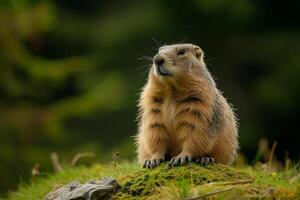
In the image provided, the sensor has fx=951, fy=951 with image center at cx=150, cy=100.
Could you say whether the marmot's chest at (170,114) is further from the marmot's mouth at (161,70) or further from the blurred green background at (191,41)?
the blurred green background at (191,41)

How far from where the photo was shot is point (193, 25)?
95.5ft

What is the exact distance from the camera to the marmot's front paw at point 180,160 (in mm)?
9130

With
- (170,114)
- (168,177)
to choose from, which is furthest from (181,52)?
(168,177)

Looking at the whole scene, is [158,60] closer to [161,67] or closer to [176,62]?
[161,67]

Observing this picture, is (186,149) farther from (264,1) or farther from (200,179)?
(264,1)

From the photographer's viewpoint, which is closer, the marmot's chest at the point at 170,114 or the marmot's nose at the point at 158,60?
the marmot's nose at the point at 158,60

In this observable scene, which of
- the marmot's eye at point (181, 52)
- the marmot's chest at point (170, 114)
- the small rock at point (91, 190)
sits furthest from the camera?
the marmot's eye at point (181, 52)

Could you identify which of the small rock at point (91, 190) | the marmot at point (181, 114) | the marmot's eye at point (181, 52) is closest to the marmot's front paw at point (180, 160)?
the marmot at point (181, 114)

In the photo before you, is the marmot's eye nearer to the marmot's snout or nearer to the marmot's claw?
the marmot's snout

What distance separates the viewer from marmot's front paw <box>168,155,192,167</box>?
359 inches

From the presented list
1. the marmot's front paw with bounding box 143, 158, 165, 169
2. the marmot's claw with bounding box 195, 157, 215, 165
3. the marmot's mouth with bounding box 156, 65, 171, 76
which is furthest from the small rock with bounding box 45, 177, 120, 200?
the marmot's mouth with bounding box 156, 65, 171, 76

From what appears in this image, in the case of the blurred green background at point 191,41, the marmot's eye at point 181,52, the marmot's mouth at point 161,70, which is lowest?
the blurred green background at point 191,41

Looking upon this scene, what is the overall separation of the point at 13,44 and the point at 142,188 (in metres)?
10.2

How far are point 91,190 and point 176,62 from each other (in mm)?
1873
